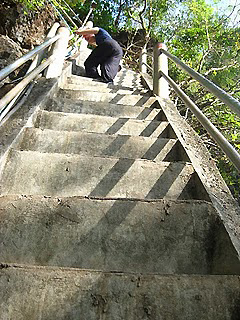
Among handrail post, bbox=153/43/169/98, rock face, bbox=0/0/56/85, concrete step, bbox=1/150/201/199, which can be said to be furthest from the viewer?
rock face, bbox=0/0/56/85

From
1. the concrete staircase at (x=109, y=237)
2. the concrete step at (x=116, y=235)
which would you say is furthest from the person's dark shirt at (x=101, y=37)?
the concrete step at (x=116, y=235)

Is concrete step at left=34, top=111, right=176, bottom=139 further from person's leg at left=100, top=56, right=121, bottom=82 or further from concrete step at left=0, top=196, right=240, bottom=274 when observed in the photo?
person's leg at left=100, top=56, right=121, bottom=82

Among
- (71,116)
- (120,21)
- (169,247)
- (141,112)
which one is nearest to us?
(169,247)

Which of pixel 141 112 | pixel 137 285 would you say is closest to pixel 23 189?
pixel 137 285

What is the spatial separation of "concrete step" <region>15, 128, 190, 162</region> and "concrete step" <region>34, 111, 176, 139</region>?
0.97 ft

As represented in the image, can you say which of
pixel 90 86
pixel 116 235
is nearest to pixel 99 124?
pixel 116 235

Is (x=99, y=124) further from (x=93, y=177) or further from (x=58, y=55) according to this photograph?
(x=58, y=55)

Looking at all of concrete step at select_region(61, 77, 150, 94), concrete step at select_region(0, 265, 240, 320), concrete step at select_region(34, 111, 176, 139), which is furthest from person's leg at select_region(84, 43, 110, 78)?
concrete step at select_region(0, 265, 240, 320)

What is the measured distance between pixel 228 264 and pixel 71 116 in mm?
1807

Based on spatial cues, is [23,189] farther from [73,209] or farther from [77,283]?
[77,283]

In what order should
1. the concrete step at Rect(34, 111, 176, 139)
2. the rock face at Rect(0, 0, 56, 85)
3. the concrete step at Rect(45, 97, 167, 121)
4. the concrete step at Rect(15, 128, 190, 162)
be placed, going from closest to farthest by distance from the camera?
the concrete step at Rect(15, 128, 190, 162) < the concrete step at Rect(34, 111, 176, 139) < the concrete step at Rect(45, 97, 167, 121) < the rock face at Rect(0, 0, 56, 85)

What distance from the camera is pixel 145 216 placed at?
5.05ft

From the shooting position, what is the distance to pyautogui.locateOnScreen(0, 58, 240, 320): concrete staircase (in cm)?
108

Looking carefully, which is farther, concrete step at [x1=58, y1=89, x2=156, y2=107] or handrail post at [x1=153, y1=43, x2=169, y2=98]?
handrail post at [x1=153, y1=43, x2=169, y2=98]
